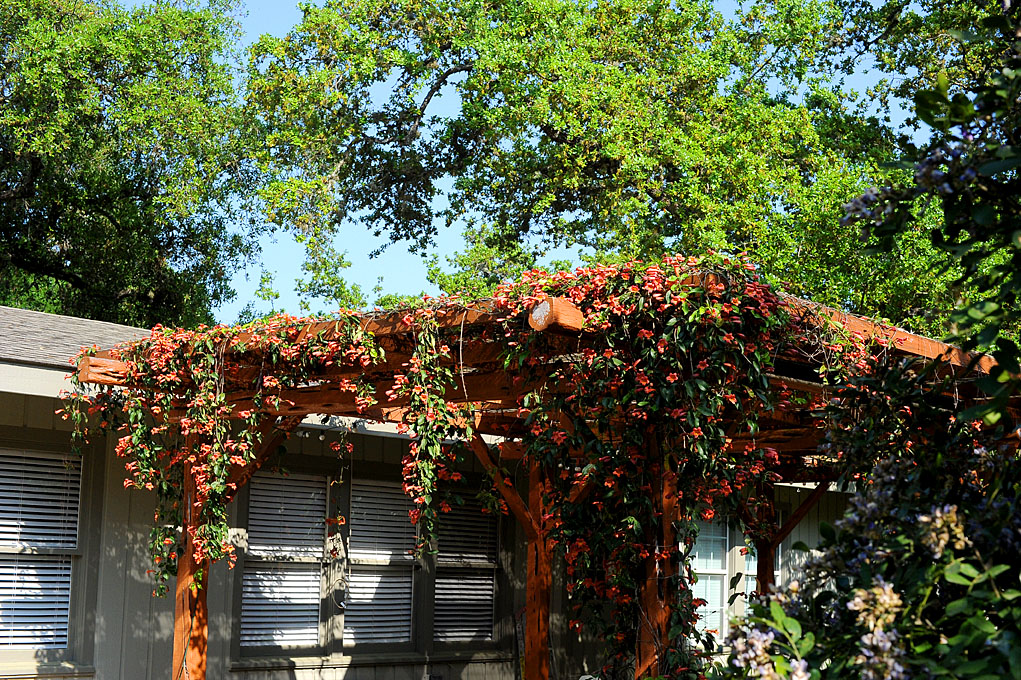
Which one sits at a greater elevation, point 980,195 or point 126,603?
point 980,195

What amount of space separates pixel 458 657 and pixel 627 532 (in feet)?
15.6

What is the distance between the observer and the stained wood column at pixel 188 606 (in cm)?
601

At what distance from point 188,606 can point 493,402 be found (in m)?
2.18

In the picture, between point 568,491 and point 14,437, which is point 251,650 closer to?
point 14,437

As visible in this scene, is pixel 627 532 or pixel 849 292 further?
pixel 849 292

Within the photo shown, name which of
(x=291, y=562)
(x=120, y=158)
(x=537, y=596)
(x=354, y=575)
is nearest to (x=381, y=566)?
(x=354, y=575)

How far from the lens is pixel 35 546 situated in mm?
6422

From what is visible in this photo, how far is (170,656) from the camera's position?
690cm

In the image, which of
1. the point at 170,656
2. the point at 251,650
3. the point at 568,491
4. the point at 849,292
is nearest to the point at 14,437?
the point at 170,656

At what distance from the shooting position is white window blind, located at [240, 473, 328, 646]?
7516 millimetres

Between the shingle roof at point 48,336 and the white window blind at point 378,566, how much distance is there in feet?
7.66

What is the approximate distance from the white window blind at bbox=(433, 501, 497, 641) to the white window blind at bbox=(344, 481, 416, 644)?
0.33m

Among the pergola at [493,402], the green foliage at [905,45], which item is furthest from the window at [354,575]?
the green foliage at [905,45]

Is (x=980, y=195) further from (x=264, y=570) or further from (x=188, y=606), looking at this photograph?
(x=264, y=570)
